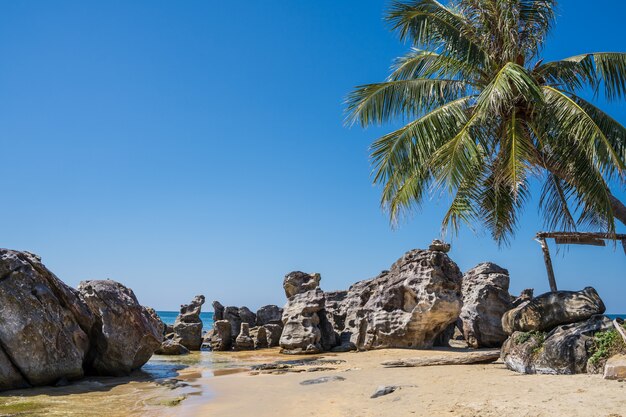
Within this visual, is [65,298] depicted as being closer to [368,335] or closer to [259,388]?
[259,388]

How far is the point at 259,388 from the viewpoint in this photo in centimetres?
1110

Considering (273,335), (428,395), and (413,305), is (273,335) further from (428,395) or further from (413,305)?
(428,395)

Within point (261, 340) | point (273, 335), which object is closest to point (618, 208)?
point (273, 335)

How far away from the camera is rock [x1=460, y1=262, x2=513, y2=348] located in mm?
20006

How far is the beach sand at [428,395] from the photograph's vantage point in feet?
21.9

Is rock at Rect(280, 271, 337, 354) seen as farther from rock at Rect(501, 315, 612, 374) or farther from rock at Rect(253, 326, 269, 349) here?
rock at Rect(501, 315, 612, 374)

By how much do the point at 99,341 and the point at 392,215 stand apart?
9.87m

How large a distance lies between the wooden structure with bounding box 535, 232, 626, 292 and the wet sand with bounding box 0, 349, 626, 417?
3870 mm

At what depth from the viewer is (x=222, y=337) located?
86.9 ft

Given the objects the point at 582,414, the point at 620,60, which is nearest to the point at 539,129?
the point at 620,60

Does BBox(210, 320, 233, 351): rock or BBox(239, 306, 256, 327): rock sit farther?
BBox(239, 306, 256, 327): rock

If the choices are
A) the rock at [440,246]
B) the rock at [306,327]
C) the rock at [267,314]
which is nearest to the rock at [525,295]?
the rock at [440,246]

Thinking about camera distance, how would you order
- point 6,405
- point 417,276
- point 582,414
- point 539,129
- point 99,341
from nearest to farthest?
point 582,414 → point 6,405 → point 539,129 → point 99,341 → point 417,276

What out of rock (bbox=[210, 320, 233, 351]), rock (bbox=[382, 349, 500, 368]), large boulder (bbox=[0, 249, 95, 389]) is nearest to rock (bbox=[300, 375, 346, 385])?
rock (bbox=[382, 349, 500, 368])
